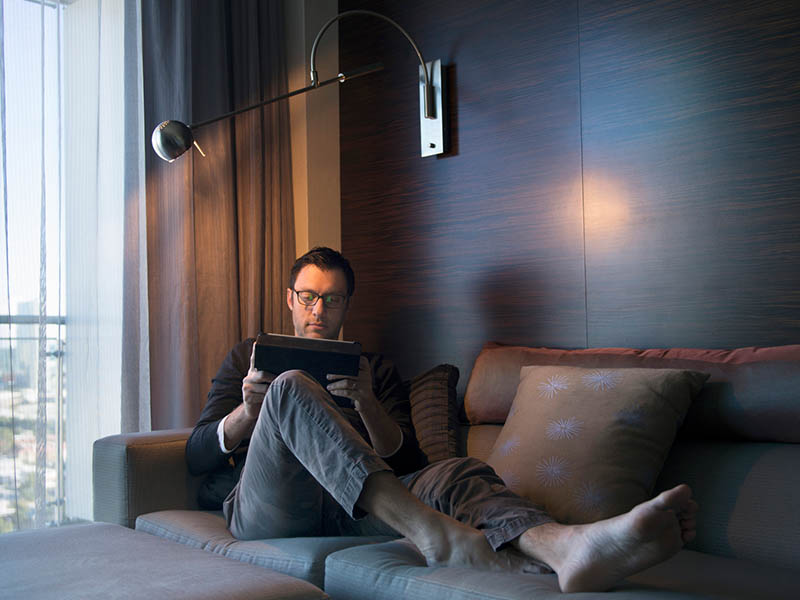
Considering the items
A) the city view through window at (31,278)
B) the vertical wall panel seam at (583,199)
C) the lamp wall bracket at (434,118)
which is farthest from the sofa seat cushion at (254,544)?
the lamp wall bracket at (434,118)

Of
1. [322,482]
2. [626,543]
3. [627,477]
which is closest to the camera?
[626,543]

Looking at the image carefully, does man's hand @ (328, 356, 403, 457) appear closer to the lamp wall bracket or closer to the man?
the man

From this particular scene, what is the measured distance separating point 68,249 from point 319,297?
0.82 m

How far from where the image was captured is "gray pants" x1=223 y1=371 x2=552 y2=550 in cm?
162

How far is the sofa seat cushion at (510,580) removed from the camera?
1356 millimetres

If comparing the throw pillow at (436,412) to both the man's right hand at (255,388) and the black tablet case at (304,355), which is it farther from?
the man's right hand at (255,388)

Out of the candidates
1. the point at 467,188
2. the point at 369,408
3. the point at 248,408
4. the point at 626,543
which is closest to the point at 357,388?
the point at 369,408

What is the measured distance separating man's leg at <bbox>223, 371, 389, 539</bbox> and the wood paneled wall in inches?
40.2

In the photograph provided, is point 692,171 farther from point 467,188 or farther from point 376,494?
point 376,494

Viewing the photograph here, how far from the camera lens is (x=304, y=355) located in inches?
79.0

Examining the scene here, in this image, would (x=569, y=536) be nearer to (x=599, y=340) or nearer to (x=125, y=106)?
(x=599, y=340)

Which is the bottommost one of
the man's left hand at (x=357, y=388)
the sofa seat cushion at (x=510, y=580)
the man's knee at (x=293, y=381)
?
the sofa seat cushion at (x=510, y=580)

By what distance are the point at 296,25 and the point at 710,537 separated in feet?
8.06

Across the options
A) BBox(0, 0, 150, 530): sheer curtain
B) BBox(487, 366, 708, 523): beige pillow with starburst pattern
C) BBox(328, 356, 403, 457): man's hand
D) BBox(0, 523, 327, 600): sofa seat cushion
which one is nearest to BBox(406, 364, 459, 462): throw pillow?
BBox(328, 356, 403, 457): man's hand
